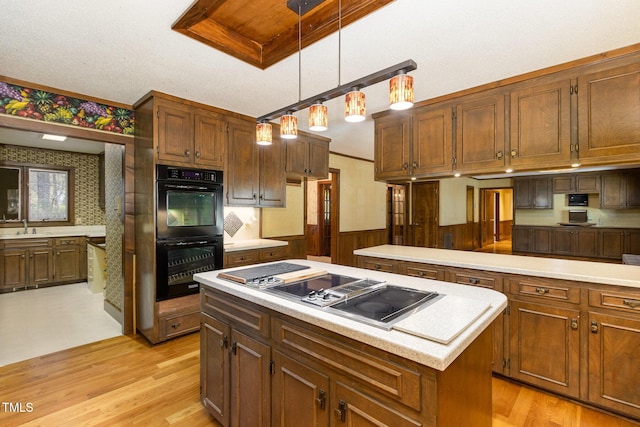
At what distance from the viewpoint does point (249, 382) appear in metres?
1.62

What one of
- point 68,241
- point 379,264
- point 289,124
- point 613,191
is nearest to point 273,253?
point 379,264

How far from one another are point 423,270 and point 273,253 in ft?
6.50

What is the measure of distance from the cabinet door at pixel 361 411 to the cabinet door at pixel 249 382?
449mm

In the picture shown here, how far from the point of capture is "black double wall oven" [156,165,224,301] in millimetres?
3027

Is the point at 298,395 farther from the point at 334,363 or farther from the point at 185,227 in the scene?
the point at 185,227

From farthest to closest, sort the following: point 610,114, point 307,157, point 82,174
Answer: point 82,174
point 307,157
point 610,114

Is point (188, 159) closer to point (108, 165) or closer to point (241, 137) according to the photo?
point (241, 137)

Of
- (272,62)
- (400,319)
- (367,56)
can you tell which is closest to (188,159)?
(272,62)

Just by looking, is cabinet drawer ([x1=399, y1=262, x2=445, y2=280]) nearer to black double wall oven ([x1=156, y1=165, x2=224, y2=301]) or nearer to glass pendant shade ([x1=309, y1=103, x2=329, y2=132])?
glass pendant shade ([x1=309, y1=103, x2=329, y2=132])

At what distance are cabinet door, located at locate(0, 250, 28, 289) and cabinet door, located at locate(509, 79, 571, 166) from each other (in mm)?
6899

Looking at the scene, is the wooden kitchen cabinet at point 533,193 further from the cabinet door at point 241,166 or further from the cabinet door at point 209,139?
the cabinet door at point 209,139

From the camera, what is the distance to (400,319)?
3.83 ft

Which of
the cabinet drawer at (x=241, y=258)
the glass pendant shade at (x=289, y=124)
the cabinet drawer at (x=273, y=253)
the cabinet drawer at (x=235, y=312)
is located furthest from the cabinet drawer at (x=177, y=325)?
the glass pendant shade at (x=289, y=124)

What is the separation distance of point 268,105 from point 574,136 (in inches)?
111
